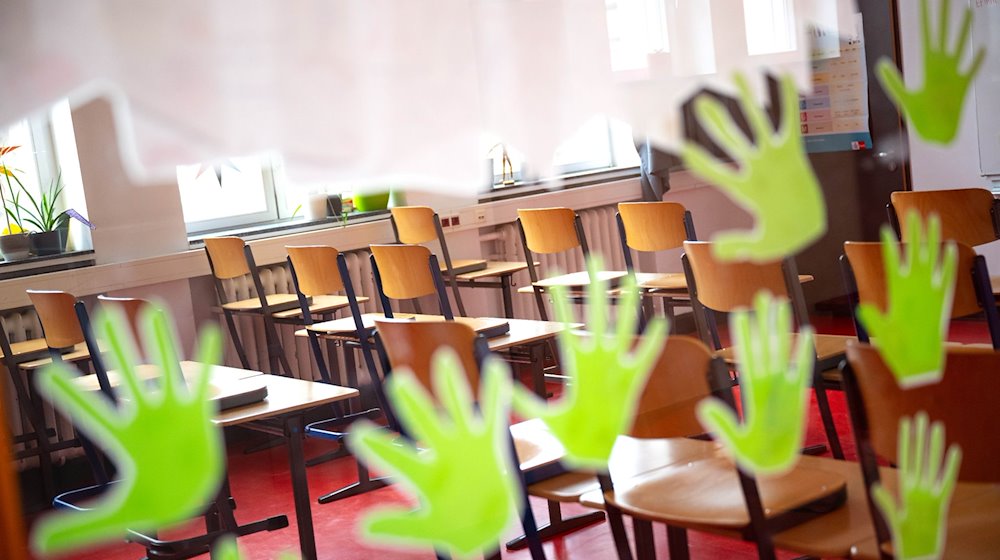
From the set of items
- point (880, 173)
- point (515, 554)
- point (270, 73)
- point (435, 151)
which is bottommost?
point (515, 554)

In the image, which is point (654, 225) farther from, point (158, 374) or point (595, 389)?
point (158, 374)

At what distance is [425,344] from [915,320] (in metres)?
0.88

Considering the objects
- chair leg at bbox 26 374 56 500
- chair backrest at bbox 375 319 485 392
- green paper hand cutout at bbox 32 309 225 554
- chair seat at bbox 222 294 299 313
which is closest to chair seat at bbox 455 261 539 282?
chair backrest at bbox 375 319 485 392

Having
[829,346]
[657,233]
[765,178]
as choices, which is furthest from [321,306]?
[765,178]

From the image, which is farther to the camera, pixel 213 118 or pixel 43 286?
pixel 43 286

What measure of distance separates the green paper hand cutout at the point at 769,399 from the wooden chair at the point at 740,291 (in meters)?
0.30

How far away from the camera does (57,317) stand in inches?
70.5

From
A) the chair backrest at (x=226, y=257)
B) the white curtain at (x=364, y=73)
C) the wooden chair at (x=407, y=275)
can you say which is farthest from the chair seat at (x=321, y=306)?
the white curtain at (x=364, y=73)

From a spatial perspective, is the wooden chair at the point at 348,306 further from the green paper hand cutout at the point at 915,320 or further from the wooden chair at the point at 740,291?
the green paper hand cutout at the point at 915,320

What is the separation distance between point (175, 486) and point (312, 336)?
4.66 feet

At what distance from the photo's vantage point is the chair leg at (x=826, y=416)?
7.95ft

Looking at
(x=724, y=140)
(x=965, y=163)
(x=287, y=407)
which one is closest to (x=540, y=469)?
(x=287, y=407)

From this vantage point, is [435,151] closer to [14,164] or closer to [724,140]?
[724,140]

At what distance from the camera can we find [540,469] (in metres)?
2.07
